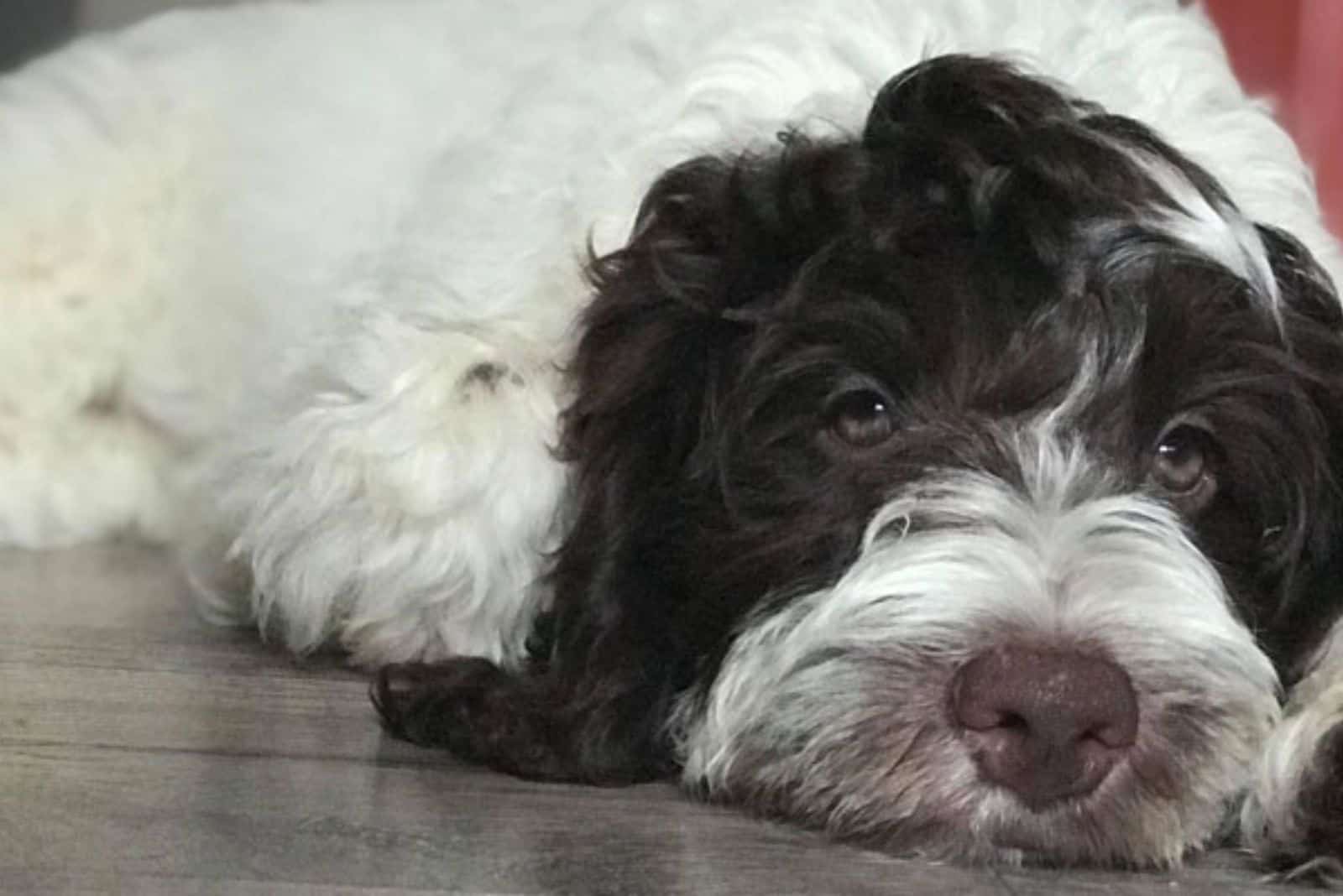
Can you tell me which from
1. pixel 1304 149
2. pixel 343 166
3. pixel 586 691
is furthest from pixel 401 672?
pixel 1304 149

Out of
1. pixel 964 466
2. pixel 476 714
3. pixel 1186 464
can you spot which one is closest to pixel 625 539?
pixel 476 714

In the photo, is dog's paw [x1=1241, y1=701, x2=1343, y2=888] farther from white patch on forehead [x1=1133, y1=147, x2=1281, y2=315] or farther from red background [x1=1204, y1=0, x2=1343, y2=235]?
red background [x1=1204, y1=0, x2=1343, y2=235]

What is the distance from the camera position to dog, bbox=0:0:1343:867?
1.74 metres

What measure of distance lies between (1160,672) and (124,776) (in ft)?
2.46

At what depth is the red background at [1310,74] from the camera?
3328mm

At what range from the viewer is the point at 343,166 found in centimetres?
285

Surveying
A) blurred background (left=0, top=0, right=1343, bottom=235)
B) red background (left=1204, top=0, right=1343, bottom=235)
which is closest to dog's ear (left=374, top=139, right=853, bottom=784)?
blurred background (left=0, top=0, right=1343, bottom=235)

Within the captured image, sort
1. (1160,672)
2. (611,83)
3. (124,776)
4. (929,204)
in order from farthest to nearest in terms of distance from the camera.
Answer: (611,83) → (929,204) → (124,776) → (1160,672)

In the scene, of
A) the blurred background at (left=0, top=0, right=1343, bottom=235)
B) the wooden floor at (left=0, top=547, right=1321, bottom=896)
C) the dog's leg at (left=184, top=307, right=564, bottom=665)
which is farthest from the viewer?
the blurred background at (left=0, top=0, right=1343, bottom=235)

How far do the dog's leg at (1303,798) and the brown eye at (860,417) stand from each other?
14.6 inches

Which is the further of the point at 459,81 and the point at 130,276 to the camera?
the point at 130,276

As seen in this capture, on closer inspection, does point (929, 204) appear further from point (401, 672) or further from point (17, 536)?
point (17, 536)

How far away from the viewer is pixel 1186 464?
1938 millimetres

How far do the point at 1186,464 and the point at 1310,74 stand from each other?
1589mm
